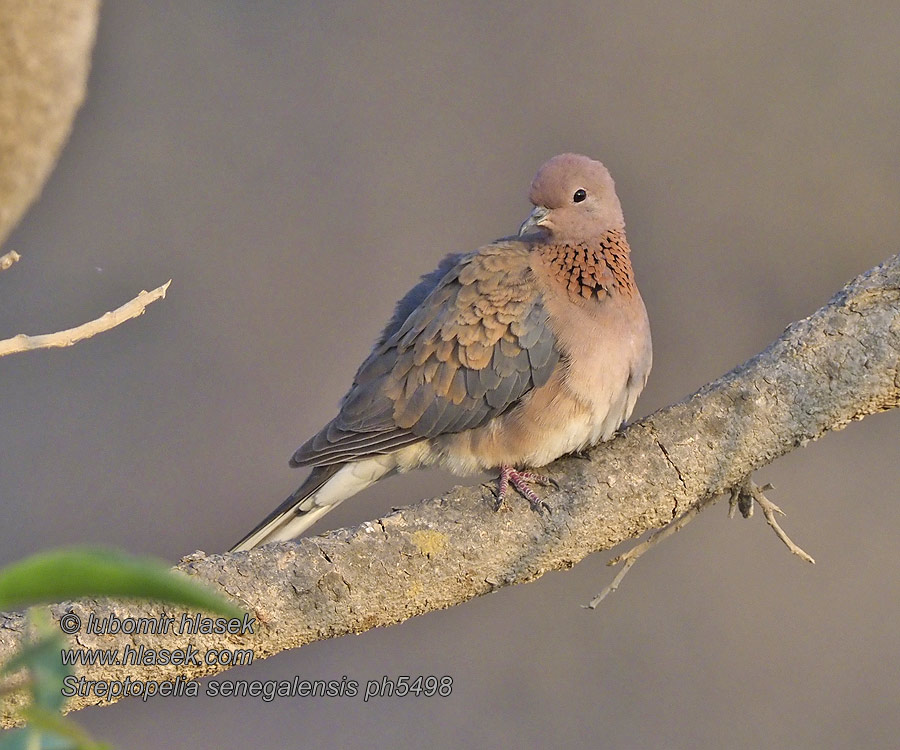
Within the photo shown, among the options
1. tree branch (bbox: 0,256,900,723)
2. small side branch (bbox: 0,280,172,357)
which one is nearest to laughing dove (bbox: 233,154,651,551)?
tree branch (bbox: 0,256,900,723)

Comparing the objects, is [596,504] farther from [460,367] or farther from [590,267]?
[590,267]

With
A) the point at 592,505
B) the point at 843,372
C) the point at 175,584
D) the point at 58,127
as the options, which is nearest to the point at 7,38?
the point at 58,127

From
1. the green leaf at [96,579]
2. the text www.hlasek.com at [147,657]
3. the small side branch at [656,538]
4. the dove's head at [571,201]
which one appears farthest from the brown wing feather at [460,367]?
the green leaf at [96,579]

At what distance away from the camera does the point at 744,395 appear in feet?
4.64

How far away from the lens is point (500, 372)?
5.48 feet

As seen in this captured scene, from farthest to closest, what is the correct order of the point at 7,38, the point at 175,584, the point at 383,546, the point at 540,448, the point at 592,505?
the point at 540,448 < the point at 592,505 < the point at 383,546 < the point at 7,38 < the point at 175,584

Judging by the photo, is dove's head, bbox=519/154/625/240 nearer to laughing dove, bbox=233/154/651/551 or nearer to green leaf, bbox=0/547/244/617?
laughing dove, bbox=233/154/651/551

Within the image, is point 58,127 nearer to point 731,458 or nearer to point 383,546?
point 383,546

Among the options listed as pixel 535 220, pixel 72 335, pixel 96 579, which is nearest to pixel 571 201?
pixel 535 220

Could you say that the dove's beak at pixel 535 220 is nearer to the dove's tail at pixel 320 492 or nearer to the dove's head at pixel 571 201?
the dove's head at pixel 571 201

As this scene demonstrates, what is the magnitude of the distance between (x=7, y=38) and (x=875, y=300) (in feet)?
4.34

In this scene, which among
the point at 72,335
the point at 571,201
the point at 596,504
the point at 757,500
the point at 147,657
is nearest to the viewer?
the point at 72,335

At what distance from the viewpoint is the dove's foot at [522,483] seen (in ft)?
4.53

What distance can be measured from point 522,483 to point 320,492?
44cm
